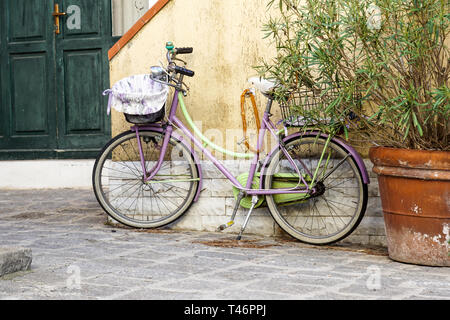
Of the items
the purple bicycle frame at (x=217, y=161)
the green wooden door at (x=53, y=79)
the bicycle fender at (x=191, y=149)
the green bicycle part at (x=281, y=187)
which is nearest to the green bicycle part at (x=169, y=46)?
the purple bicycle frame at (x=217, y=161)

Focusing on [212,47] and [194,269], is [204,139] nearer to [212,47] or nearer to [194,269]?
[212,47]

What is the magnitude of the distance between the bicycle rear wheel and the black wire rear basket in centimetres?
95

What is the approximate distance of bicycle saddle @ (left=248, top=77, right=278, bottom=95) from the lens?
450 centimetres

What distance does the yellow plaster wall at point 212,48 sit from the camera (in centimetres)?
498

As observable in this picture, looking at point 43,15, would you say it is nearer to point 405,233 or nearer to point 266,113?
point 266,113

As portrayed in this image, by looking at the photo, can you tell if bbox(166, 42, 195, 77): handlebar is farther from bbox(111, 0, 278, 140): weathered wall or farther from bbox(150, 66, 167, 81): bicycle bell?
bbox(111, 0, 278, 140): weathered wall

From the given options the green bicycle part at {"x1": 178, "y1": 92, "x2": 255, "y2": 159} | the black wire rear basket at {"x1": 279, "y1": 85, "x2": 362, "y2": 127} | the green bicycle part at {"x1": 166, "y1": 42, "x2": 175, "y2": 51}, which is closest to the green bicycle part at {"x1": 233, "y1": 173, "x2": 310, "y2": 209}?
the green bicycle part at {"x1": 178, "y1": 92, "x2": 255, "y2": 159}

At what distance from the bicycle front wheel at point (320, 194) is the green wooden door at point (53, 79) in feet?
10.5

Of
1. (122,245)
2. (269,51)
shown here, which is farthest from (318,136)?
(122,245)

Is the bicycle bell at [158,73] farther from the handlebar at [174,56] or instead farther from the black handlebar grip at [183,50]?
the black handlebar grip at [183,50]

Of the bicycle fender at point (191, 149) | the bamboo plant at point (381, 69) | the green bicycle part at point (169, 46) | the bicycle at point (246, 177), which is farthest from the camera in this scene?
the bicycle fender at point (191, 149)

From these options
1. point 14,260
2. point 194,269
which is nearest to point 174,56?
point 194,269

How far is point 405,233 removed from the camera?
3975 mm
